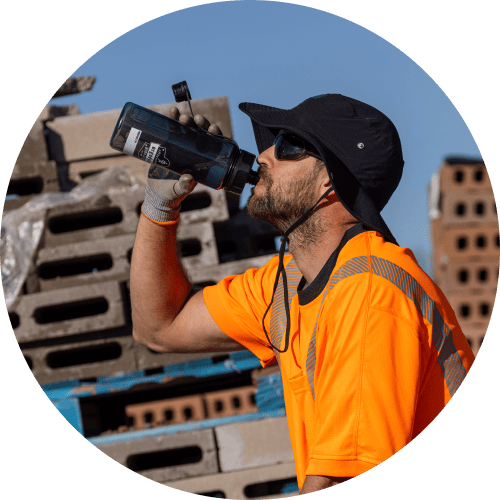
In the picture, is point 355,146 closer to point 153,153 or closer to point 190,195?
point 153,153

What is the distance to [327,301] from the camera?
5.90 ft

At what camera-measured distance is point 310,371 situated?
1889 millimetres

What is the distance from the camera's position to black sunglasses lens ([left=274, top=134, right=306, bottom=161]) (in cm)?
212

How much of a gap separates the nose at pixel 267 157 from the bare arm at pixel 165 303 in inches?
21.7

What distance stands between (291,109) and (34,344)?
1.89 metres

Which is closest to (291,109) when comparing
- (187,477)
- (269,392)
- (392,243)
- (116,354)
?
(392,243)

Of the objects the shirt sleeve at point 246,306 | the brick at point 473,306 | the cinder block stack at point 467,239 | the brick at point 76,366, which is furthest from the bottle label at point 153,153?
the brick at point 473,306

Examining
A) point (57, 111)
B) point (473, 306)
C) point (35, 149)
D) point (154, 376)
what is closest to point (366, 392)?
point (154, 376)

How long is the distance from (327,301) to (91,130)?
173 centimetres

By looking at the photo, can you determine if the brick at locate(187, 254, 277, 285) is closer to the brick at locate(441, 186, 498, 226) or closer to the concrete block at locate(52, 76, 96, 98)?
the brick at locate(441, 186, 498, 226)

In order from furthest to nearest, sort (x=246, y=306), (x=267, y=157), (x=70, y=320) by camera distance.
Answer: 1. (x=70, y=320)
2. (x=246, y=306)
3. (x=267, y=157)

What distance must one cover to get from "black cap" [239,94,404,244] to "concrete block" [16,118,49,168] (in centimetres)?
135

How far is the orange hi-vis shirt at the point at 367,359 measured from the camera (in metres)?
1.58

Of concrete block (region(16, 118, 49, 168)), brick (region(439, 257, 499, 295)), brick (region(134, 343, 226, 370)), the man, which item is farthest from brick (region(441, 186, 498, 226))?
concrete block (region(16, 118, 49, 168))
